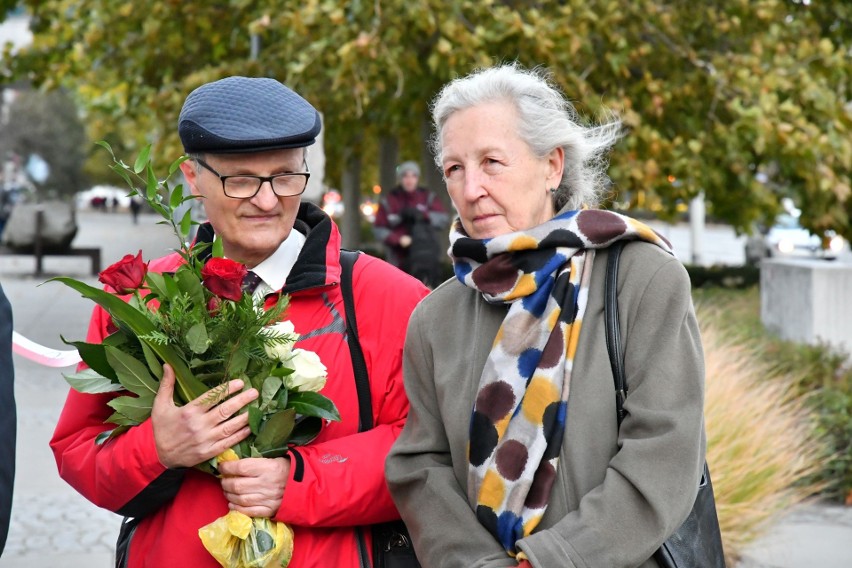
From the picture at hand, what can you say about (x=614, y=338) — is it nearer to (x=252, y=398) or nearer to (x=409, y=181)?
(x=252, y=398)

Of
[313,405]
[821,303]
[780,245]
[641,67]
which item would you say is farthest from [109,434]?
[780,245]

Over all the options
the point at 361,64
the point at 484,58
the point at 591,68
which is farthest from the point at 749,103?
the point at 361,64

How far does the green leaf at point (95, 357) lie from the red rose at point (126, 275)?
0.41 feet

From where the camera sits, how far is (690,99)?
10.5 m

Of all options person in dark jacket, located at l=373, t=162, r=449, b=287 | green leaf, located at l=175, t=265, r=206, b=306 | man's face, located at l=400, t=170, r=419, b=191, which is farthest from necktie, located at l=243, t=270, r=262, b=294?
man's face, located at l=400, t=170, r=419, b=191

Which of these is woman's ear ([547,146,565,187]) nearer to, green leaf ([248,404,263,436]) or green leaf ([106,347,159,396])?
green leaf ([248,404,263,436])

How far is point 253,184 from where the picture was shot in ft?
8.43

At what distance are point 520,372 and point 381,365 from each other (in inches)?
16.4

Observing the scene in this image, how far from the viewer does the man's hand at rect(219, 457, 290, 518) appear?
2.42m

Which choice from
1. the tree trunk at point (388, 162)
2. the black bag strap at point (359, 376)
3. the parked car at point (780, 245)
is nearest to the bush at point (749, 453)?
the black bag strap at point (359, 376)

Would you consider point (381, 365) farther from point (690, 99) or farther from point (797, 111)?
point (690, 99)

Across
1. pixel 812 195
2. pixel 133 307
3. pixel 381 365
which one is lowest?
pixel 812 195

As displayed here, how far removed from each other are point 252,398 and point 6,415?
1.67 ft

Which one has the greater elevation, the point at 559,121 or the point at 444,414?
the point at 559,121
